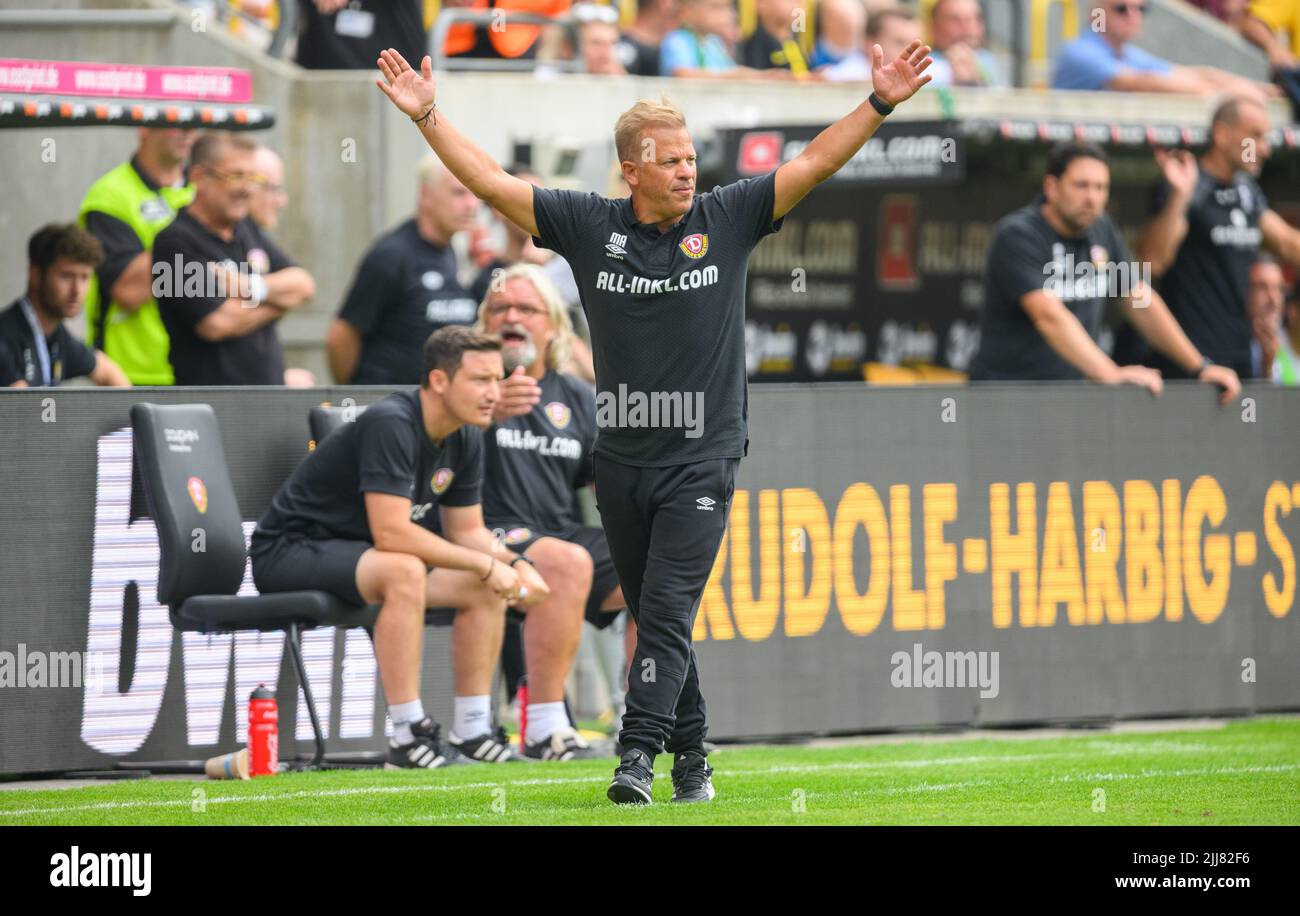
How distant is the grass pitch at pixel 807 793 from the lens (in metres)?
7.03

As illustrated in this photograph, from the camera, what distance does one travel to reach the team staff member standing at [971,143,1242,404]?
1109 cm

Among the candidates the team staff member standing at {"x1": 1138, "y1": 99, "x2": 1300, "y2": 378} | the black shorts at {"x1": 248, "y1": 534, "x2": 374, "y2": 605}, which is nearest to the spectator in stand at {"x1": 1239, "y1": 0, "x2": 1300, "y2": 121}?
the team staff member standing at {"x1": 1138, "y1": 99, "x2": 1300, "y2": 378}

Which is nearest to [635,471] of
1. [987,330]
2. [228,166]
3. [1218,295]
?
[228,166]

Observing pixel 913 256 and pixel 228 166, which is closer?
pixel 228 166

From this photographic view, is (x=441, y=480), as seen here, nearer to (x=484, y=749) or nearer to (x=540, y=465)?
(x=540, y=465)

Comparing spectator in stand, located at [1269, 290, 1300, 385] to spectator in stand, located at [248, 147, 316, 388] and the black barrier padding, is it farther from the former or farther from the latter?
spectator in stand, located at [248, 147, 316, 388]

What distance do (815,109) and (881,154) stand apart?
1825 millimetres

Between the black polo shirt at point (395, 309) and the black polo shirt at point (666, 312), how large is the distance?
159 inches

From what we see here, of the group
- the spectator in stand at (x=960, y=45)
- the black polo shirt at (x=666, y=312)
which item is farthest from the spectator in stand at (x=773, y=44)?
the black polo shirt at (x=666, y=312)

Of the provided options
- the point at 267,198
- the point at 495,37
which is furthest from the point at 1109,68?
the point at 267,198

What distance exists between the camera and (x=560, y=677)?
31.1 feet

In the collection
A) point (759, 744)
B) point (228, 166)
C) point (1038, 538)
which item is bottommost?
point (759, 744)
